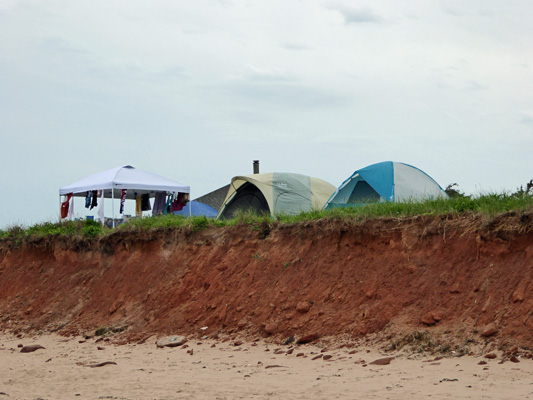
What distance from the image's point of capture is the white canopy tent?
19.7 m

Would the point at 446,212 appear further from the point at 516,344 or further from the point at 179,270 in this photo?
the point at 179,270

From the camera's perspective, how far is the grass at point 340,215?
1033 centimetres

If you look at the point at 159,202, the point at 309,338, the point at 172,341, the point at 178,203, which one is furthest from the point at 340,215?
the point at 159,202

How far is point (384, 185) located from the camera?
A: 55.7ft

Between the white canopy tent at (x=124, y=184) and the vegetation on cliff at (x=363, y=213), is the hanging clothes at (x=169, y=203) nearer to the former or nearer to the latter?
the white canopy tent at (x=124, y=184)

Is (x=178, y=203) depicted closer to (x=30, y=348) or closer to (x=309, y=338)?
(x=30, y=348)

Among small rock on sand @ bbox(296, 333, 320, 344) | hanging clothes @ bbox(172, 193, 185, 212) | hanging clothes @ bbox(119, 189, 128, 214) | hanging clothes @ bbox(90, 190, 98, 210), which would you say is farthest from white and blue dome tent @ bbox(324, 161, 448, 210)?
hanging clothes @ bbox(90, 190, 98, 210)

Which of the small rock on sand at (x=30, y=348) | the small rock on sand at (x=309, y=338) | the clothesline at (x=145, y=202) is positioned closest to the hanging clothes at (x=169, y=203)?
the clothesline at (x=145, y=202)

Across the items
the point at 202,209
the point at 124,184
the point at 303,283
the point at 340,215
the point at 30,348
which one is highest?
the point at 124,184

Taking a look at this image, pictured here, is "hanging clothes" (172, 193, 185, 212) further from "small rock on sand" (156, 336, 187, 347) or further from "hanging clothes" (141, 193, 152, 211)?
"small rock on sand" (156, 336, 187, 347)

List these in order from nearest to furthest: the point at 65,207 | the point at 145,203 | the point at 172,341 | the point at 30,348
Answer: the point at 172,341
the point at 30,348
the point at 65,207
the point at 145,203

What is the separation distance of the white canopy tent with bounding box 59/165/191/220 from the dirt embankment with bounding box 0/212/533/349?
3.31 meters

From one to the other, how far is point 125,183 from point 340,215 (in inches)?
371

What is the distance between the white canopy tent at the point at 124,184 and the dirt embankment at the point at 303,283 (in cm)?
331
